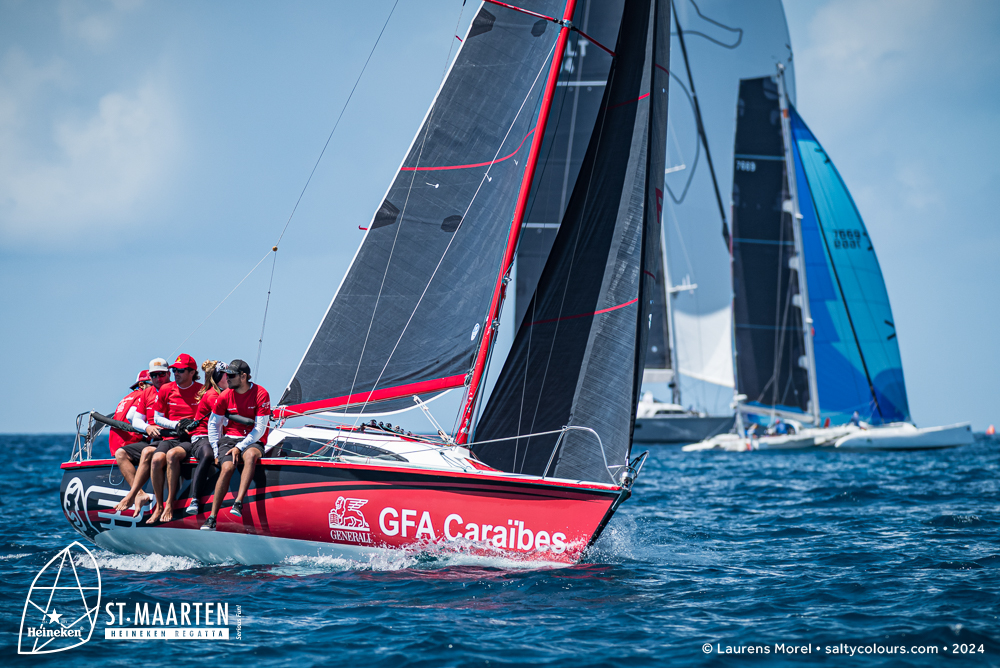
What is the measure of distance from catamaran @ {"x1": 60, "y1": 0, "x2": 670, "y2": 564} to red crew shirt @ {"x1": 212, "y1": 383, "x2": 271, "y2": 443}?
43 centimetres

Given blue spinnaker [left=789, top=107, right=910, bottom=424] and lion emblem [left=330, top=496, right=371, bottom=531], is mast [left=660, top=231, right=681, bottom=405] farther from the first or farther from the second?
lion emblem [left=330, top=496, right=371, bottom=531]

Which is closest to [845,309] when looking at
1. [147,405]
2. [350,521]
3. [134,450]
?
[350,521]

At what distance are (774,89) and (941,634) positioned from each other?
3189cm

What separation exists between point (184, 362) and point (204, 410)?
53 centimetres

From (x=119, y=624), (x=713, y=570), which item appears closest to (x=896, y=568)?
(x=713, y=570)

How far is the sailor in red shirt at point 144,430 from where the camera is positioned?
26.6ft

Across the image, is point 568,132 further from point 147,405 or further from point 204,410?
point 147,405

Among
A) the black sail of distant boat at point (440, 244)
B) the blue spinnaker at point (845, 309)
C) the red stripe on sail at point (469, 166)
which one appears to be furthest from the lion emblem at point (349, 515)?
the blue spinnaker at point (845, 309)

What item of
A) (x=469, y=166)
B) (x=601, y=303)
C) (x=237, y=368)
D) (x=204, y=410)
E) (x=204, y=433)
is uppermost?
(x=469, y=166)

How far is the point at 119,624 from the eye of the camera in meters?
6.08

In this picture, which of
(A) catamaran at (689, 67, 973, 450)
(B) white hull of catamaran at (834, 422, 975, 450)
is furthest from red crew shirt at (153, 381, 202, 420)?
(A) catamaran at (689, 67, 973, 450)

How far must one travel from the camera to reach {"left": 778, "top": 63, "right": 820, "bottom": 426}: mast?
31859 mm

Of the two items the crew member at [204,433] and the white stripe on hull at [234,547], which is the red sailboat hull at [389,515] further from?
the crew member at [204,433]

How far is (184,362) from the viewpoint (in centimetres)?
830
